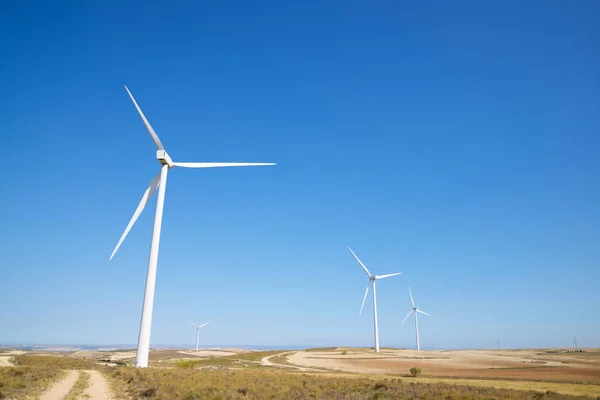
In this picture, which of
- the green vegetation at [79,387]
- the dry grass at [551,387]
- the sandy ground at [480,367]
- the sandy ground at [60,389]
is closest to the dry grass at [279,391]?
the green vegetation at [79,387]

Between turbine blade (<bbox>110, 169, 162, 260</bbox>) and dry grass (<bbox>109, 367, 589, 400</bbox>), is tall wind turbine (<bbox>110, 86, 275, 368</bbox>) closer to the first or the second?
turbine blade (<bbox>110, 169, 162, 260</bbox>)

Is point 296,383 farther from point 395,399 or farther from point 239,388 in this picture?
point 395,399

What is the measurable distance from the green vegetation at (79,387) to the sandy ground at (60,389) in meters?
0.28

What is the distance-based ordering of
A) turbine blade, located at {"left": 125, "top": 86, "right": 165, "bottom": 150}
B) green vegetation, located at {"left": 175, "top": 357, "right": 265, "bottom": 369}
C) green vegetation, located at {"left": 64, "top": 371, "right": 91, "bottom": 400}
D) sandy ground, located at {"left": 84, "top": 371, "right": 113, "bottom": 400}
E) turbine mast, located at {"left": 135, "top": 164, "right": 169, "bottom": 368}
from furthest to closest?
green vegetation, located at {"left": 175, "top": 357, "right": 265, "bottom": 369}, turbine blade, located at {"left": 125, "top": 86, "right": 165, "bottom": 150}, turbine mast, located at {"left": 135, "top": 164, "right": 169, "bottom": 368}, sandy ground, located at {"left": 84, "top": 371, "right": 113, "bottom": 400}, green vegetation, located at {"left": 64, "top": 371, "right": 91, "bottom": 400}

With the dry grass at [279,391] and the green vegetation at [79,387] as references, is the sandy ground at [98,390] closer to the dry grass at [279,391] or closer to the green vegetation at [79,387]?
the green vegetation at [79,387]

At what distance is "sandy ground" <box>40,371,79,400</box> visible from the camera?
22.9 meters

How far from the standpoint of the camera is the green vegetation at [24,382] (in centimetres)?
2329

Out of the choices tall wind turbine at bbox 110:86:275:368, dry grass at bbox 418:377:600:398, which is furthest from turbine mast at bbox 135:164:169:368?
dry grass at bbox 418:377:600:398

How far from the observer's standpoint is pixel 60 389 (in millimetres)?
25734

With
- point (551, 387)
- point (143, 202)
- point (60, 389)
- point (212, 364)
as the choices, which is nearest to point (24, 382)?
point (60, 389)

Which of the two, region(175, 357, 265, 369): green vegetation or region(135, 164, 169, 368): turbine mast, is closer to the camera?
region(135, 164, 169, 368): turbine mast

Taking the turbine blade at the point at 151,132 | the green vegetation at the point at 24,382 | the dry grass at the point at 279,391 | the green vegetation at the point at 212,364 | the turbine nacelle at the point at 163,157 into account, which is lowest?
the green vegetation at the point at 212,364

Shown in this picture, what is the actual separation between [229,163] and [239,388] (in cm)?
3280

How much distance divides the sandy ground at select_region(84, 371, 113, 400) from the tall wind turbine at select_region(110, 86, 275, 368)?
9358 mm
